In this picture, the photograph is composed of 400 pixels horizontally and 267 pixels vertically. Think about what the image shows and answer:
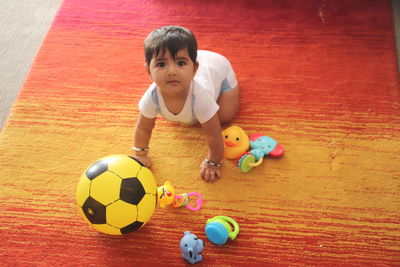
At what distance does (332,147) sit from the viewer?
138cm

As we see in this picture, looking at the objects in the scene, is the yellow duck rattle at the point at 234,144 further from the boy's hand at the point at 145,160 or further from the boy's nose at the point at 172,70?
the boy's nose at the point at 172,70

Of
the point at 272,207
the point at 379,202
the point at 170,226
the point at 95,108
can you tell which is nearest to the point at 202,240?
the point at 170,226

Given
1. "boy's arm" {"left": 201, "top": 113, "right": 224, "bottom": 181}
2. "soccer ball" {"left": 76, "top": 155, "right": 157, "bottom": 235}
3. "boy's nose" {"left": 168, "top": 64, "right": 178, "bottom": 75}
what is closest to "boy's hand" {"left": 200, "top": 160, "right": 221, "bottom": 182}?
"boy's arm" {"left": 201, "top": 113, "right": 224, "bottom": 181}

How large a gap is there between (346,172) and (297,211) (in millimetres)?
234

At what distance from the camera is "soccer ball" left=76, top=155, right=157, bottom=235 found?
3.32 ft

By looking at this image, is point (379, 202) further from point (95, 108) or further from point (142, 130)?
point (95, 108)

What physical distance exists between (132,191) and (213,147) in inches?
13.3

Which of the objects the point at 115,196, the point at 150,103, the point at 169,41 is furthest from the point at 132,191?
the point at 169,41

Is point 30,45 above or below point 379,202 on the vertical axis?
above

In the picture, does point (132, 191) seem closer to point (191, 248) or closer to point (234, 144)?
point (191, 248)

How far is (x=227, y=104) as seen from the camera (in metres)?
1.42

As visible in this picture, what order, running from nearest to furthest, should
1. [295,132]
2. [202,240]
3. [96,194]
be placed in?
[96,194] → [202,240] → [295,132]

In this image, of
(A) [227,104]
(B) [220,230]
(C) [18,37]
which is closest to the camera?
(B) [220,230]

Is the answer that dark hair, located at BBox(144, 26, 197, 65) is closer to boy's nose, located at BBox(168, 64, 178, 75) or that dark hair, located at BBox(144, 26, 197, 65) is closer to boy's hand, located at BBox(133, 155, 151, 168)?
boy's nose, located at BBox(168, 64, 178, 75)
